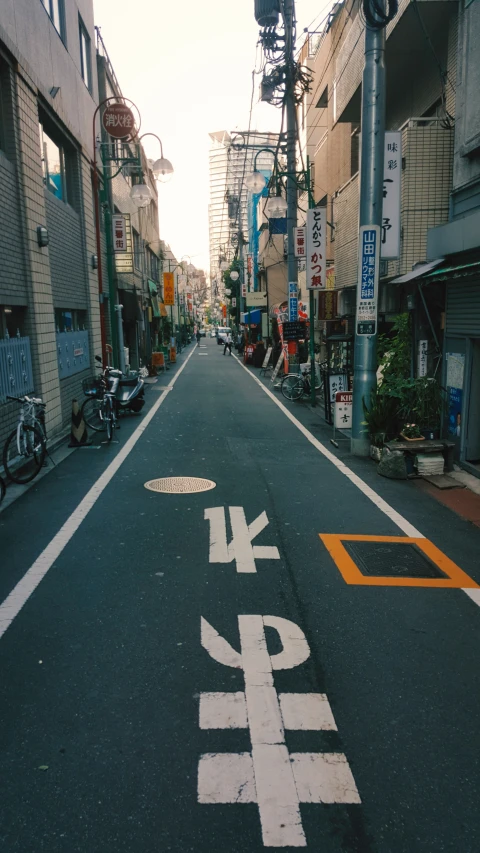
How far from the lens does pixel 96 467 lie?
10.8 metres

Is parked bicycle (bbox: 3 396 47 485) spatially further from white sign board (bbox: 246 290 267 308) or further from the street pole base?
white sign board (bbox: 246 290 267 308)

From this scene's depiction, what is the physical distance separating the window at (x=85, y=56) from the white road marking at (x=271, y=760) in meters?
19.9

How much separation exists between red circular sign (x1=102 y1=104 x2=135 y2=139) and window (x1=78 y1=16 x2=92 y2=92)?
127cm

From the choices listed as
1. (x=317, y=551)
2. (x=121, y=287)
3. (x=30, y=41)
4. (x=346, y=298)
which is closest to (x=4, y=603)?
(x=317, y=551)

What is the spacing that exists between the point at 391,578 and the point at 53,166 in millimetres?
14059

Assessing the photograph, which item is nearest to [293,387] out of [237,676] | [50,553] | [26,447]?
[26,447]

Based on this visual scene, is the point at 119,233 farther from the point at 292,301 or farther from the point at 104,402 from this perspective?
the point at 104,402

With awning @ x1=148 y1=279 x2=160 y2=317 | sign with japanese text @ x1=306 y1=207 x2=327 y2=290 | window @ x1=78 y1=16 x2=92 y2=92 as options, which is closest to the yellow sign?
awning @ x1=148 y1=279 x2=160 y2=317

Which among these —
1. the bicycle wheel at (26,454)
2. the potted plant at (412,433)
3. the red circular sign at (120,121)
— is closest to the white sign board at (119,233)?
the red circular sign at (120,121)

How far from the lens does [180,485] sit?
9.41 meters

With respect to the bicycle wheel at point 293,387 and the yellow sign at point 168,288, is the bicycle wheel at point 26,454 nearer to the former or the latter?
the bicycle wheel at point 293,387

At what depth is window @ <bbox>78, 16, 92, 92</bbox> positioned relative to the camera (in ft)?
62.5

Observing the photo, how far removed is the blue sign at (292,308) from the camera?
23328 millimetres

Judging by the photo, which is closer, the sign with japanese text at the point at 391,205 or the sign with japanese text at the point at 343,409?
the sign with japanese text at the point at 391,205
